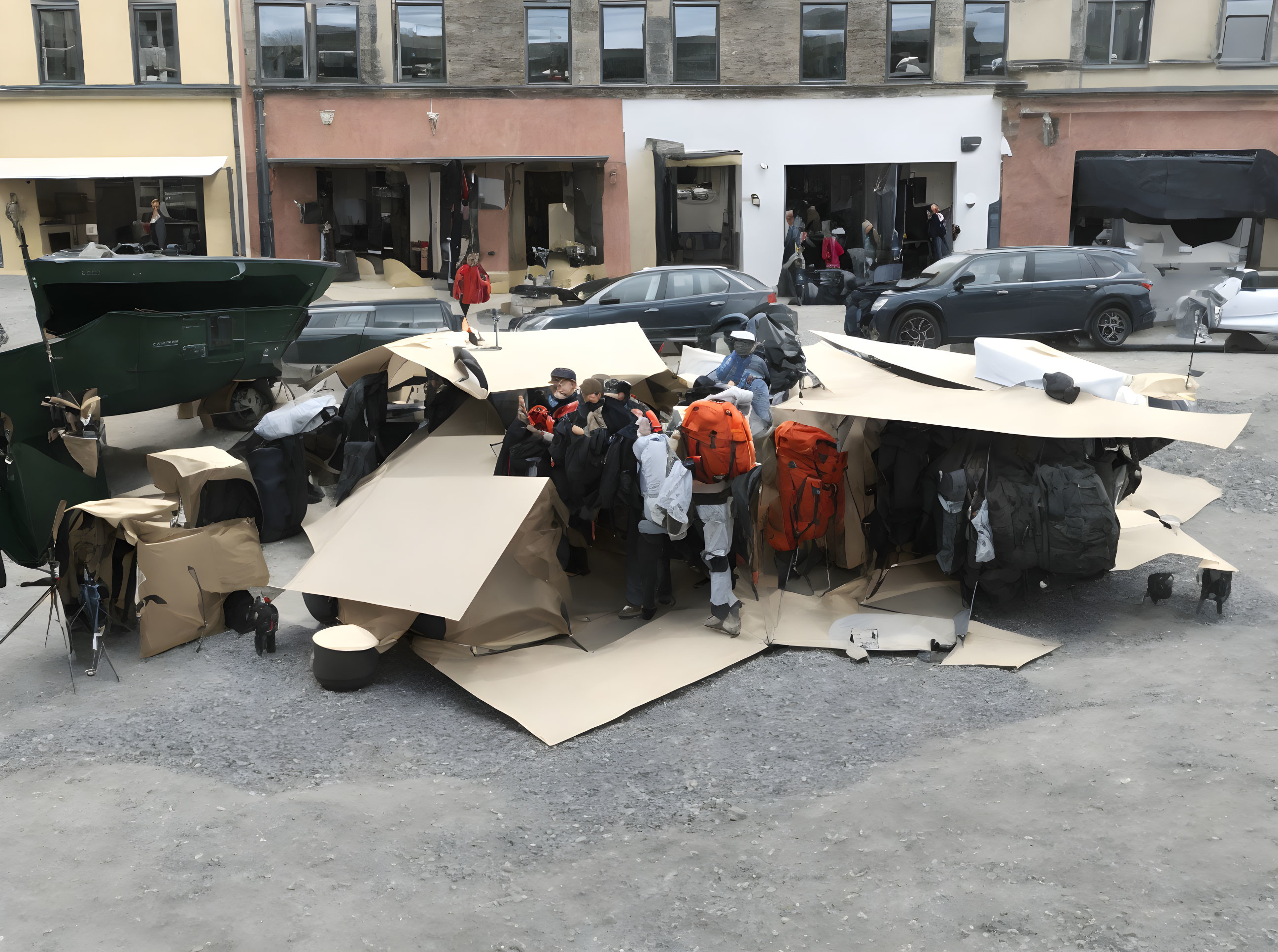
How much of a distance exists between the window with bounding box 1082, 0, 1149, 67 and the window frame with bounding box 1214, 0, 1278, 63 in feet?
5.14

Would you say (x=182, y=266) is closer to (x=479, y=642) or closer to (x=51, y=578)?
(x=51, y=578)

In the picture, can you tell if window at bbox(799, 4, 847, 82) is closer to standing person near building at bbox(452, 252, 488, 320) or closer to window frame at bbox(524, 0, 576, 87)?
window frame at bbox(524, 0, 576, 87)

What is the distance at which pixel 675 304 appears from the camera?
56.1 ft

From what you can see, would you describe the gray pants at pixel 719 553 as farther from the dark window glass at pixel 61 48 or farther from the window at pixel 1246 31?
the window at pixel 1246 31

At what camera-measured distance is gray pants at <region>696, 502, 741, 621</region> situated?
790 cm

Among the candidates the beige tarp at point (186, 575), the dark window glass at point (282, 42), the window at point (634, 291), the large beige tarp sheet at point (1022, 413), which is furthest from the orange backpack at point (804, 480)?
the dark window glass at point (282, 42)

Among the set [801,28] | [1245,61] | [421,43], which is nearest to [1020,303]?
[801,28]

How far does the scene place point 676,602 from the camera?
8648mm

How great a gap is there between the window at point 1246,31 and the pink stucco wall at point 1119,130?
4.12ft

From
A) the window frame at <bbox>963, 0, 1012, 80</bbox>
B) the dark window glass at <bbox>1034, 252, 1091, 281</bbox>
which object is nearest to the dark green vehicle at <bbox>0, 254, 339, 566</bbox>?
the dark window glass at <bbox>1034, 252, 1091, 281</bbox>

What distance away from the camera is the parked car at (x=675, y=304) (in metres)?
16.9

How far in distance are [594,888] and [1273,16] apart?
92.1 ft

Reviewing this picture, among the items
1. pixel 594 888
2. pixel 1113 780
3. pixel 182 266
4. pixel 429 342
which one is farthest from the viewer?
pixel 182 266

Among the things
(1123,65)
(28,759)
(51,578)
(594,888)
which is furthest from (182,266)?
(1123,65)
